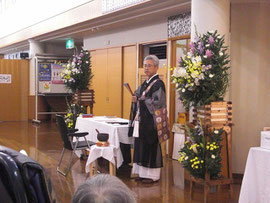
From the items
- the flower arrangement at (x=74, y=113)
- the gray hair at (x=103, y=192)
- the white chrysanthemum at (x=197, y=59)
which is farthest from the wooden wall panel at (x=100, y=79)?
the gray hair at (x=103, y=192)

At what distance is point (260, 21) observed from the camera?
5.84m

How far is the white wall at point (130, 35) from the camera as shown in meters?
8.35

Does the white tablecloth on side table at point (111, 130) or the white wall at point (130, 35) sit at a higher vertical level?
the white wall at point (130, 35)

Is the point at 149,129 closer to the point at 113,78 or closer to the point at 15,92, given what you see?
the point at 113,78

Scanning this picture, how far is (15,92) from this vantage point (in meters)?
14.2

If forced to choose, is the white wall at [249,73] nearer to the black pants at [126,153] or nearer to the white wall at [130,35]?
the black pants at [126,153]

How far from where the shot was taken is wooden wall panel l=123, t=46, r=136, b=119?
30.7 ft

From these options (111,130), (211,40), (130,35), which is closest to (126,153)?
(111,130)

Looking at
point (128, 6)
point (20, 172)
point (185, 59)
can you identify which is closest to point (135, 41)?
point (128, 6)

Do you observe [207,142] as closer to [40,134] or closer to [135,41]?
[135,41]

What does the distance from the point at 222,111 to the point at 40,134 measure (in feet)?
22.4

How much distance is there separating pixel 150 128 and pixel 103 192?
4.46 metres

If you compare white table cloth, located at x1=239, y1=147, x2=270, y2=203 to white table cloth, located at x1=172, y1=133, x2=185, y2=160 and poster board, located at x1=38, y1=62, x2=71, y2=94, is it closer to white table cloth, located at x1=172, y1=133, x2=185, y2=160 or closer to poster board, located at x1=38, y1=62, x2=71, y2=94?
white table cloth, located at x1=172, y1=133, x2=185, y2=160

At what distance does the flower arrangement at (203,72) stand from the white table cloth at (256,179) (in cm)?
101
